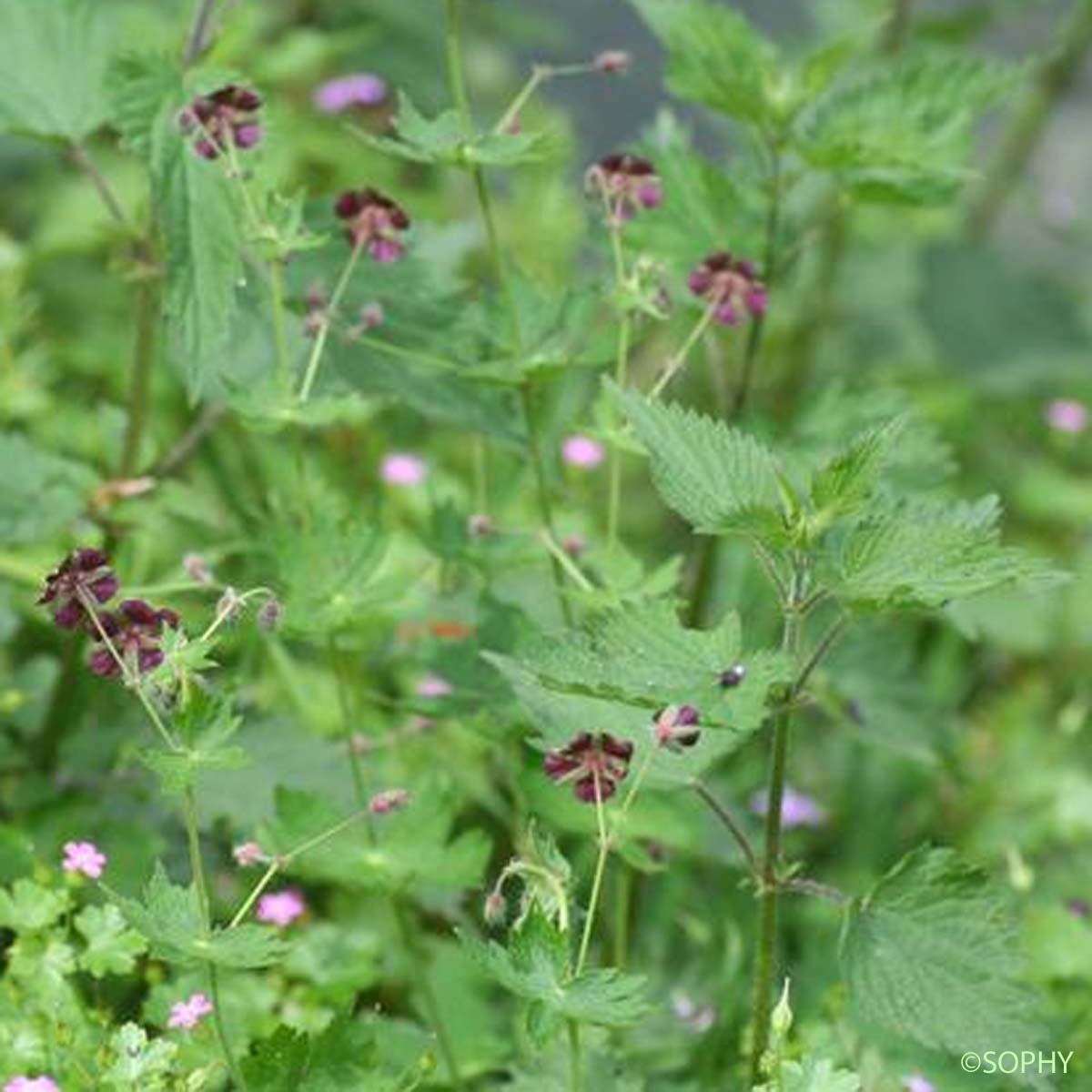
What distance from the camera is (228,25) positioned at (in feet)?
6.64

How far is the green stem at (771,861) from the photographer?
1.51m

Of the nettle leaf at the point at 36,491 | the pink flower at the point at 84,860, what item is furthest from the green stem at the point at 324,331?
the pink flower at the point at 84,860

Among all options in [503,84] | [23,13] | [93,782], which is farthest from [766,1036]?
[503,84]

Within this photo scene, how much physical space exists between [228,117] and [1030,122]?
1832 mm

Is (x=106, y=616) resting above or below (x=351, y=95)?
above

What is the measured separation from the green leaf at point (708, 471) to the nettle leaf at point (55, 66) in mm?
701

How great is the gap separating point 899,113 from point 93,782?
91cm

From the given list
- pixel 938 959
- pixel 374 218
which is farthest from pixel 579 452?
pixel 938 959

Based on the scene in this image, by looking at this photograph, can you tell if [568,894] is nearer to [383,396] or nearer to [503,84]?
[383,396]

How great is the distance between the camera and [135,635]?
4.89 feet

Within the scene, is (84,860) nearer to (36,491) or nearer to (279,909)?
(279,909)

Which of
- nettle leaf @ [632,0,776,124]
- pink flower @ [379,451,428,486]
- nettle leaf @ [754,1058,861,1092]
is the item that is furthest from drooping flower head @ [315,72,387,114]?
nettle leaf @ [754,1058,861,1092]

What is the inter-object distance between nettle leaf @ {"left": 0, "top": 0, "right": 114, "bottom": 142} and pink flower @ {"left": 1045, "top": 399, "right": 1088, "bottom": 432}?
1378 mm

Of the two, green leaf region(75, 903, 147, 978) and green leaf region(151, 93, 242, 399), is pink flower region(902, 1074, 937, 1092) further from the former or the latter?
green leaf region(151, 93, 242, 399)
